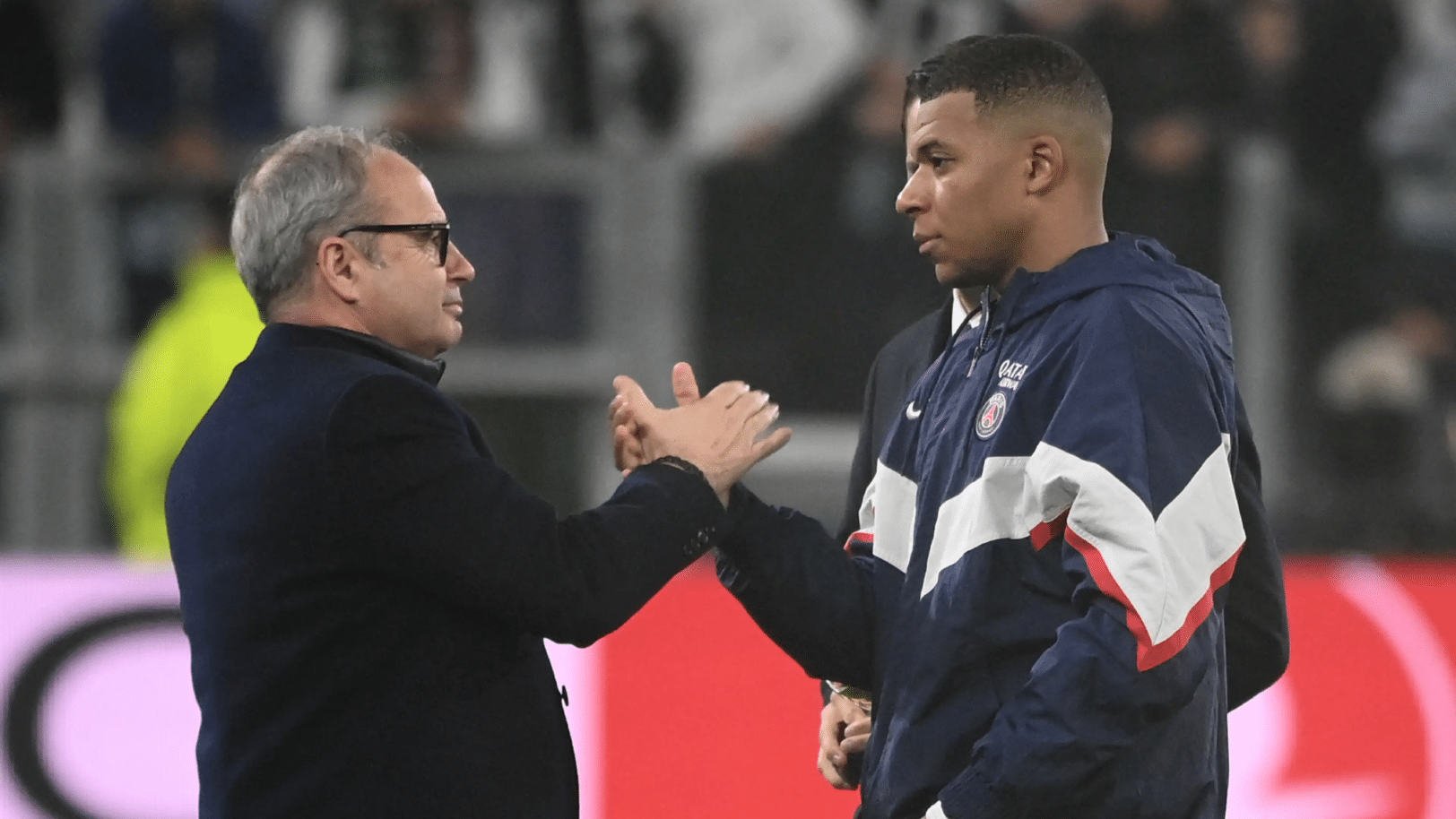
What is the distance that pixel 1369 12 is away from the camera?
665 centimetres

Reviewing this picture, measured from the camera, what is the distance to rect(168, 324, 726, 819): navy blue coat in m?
2.40

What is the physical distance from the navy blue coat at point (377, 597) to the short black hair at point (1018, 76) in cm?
71

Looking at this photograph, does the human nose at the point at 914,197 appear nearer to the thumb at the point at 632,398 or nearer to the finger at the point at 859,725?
the thumb at the point at 632,398

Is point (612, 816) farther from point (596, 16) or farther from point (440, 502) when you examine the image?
point (596, 16)

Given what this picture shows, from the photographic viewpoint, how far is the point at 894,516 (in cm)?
261

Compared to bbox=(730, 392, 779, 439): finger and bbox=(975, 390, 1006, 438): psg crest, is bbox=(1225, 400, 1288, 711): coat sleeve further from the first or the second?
bbox=(730, 392, 779, 439): finger

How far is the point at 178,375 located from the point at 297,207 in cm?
298

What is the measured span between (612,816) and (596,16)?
3263 millimetres

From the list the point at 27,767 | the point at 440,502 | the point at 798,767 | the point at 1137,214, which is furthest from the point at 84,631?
the point at 1137,214

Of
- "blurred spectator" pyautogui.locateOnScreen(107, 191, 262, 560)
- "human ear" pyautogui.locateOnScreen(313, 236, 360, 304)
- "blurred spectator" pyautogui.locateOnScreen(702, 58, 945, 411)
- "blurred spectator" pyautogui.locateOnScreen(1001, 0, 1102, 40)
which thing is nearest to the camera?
"human ear" pyautogui.locateOnScreen(313, 236, 360, 304)

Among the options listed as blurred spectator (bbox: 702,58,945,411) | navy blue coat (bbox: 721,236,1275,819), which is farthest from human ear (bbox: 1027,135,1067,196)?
blurred spectator (bbox: 702,58,945,411)

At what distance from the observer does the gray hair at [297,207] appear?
2584mm

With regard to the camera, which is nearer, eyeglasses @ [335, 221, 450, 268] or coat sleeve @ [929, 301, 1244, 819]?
coat sleeve @ [929, 301, 1244, 819]

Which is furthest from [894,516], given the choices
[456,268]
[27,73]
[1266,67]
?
[27,73]
